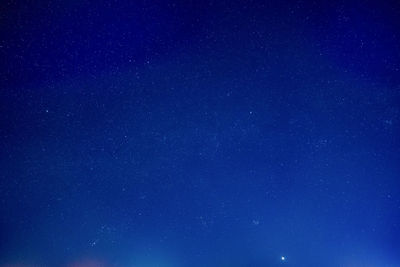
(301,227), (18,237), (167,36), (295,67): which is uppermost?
(167,36)

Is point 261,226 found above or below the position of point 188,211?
below

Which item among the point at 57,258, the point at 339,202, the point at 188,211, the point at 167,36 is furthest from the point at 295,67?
the point at 57,258

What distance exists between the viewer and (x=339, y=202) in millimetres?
2641

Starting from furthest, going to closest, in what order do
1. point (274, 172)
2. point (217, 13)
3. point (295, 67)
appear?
1. point (274, 172)
2. point (295, 67)
3. point (217, 13)

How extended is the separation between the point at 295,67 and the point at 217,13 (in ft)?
2.11

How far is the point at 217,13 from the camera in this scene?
2270 mm

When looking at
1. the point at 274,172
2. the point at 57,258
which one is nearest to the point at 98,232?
the point at 57,258

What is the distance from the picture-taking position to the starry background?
230 cm

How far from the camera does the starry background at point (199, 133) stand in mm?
2301

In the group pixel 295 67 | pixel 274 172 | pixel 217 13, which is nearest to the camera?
pixel 217 13

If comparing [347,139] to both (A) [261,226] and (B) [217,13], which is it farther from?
(B) [217,13]

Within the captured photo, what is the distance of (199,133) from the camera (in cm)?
256

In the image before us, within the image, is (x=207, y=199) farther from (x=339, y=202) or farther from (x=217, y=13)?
(x=217, y=13)

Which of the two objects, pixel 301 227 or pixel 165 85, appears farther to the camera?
pixel 301 227
